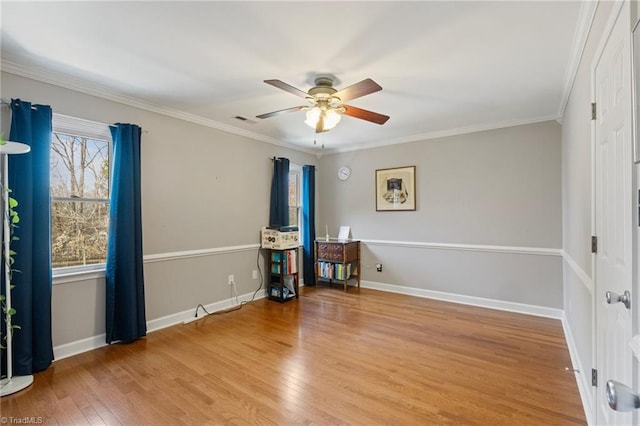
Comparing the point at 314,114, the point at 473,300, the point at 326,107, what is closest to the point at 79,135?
the point at 314,114

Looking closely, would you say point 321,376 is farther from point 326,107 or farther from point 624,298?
point 326,107

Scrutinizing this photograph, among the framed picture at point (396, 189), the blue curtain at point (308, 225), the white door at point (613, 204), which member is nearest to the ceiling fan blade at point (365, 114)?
the white door at point (613, 204)

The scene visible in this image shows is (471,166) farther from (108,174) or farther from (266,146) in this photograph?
(108,174)

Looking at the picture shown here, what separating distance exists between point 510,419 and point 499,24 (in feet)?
8.09

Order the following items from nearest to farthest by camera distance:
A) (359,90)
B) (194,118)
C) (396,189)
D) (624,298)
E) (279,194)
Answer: (624,298)
(359,90)
(194,118)
(279,194)
(396,189)

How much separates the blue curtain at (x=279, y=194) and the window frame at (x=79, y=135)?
2.17m

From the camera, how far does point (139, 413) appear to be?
1978mm

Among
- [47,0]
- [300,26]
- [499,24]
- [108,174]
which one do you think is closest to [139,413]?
[108,174]

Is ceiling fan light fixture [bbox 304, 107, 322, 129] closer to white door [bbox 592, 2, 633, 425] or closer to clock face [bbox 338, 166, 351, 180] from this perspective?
white door [bbox 592, 2, 633, 425]

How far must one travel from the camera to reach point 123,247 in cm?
299

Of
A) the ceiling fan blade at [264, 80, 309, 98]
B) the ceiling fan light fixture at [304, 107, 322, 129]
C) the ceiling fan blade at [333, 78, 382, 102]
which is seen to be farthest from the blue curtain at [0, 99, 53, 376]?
the ceiling fan blade at [333, 78, 382, 102]

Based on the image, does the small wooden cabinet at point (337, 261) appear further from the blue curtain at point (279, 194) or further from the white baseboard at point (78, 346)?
the white baseboard at point (78, 346)

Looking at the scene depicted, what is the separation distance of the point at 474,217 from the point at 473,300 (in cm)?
114

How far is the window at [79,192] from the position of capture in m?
2.78
